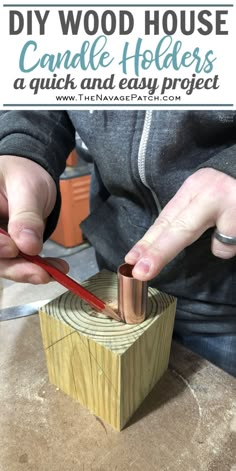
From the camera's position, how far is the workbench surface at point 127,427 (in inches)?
13.5

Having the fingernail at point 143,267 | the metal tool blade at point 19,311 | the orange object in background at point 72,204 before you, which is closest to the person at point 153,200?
the fingernail at point 143,267

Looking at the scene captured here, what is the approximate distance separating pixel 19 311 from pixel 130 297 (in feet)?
0.80

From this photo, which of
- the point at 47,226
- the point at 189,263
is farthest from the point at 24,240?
the point at 189,263

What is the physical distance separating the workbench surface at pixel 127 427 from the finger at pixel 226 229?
16 cm

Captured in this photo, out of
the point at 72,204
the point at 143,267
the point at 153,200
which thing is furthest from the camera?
the point at 72,204

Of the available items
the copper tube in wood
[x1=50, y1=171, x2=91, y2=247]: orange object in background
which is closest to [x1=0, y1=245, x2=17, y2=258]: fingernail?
the copper tube in wood

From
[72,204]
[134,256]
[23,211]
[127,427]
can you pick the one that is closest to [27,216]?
[23,211]

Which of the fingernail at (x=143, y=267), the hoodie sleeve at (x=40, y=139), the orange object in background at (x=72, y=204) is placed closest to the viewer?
the fingernail at (x=143, y=267)

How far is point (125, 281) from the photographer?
0.36 metres

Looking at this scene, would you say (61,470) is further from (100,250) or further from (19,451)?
(100,250)

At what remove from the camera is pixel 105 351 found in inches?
13.3

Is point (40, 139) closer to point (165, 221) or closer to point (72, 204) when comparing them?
point (165, 221)

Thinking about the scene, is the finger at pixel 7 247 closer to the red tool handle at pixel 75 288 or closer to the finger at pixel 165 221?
the red tool handle at pixel 75 288

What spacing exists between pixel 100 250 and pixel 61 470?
27 centimetres
